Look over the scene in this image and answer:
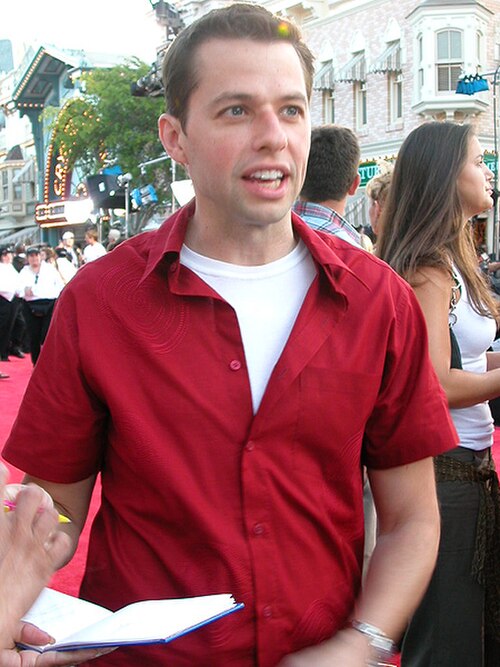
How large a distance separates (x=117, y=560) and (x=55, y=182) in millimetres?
49766

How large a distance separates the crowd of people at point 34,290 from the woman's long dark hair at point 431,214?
323 inches

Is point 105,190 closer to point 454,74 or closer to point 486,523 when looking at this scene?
point 454,74

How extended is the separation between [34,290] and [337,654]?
1146cm

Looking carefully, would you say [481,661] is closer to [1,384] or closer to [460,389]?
[460,389]

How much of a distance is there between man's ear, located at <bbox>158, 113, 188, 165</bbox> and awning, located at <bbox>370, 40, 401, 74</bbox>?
86.9 ft

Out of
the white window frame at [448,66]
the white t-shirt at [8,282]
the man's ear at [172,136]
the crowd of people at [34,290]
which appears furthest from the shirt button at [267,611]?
the white window frame at [448,66]

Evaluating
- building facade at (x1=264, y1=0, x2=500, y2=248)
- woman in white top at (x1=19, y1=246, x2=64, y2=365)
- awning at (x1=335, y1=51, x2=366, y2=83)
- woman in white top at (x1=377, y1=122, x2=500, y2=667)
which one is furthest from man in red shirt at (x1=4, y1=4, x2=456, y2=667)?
awning at (x1=335, y1=51, x2=366, y2=83)

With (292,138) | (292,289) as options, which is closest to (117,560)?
(292,289)

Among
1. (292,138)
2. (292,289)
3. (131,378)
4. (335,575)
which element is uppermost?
(292,138)

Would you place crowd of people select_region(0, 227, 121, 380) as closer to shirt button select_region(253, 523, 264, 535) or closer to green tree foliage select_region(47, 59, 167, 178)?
shirt button select_region(253, 523, 264, 535)

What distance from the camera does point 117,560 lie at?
5.59 feet

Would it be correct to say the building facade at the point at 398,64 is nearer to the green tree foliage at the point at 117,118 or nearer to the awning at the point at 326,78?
the awning at the point at 326,78

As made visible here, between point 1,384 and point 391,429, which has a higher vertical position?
point 391,429

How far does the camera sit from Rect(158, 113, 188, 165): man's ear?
6.16 ft
